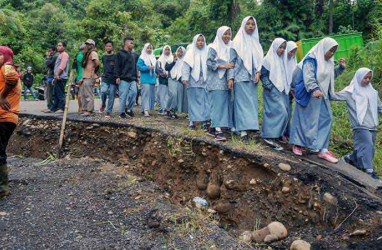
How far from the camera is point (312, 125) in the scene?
18.0 feet

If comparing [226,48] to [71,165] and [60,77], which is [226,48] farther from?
[60,77]

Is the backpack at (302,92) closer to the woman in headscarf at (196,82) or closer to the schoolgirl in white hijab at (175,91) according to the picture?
the woman in headscarf at (196,82)

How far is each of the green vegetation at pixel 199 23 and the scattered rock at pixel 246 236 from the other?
3032 mm

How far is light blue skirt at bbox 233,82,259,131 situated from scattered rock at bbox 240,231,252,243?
5.60 feet

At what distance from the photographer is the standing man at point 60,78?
310 inches

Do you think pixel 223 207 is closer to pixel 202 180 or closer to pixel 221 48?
pixel 202 180

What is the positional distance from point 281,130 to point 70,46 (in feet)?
60.0

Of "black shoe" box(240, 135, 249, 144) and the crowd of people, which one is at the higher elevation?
the crowd of people

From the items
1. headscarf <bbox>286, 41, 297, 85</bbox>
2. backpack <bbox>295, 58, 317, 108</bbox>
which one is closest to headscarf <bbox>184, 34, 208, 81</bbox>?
headscarf <bbox>286, 41, 297, 85</bbox>

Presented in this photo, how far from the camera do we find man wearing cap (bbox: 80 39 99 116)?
759 centimetres

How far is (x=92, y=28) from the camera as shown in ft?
70.6

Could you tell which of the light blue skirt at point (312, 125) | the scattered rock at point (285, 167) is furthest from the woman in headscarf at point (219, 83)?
the scattered rock at point (285, 167)

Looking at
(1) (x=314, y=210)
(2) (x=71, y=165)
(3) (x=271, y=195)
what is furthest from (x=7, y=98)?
(1) (x=314, y=210)

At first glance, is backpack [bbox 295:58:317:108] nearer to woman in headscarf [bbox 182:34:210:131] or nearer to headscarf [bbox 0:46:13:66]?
woman in headscarf [bbox 182:34:210:131]
